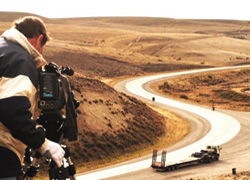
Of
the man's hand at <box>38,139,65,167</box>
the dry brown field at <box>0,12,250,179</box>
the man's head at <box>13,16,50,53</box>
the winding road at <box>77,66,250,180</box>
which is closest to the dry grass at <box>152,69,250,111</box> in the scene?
the dry brown field at <box>0,12,250,179</box>

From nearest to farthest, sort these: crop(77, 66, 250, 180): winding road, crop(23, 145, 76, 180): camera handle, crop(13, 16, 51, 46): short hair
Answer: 1. crop(23, 145, 76, 180): camera handle
2. crop(13, 16, 51, 46): short hair
3. crop(77, 66, 250, 180): winding road

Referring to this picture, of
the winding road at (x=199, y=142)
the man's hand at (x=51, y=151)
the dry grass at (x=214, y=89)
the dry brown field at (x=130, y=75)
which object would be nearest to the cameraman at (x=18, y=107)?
the man's hand at (x=51, y=151)

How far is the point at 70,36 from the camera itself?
166m

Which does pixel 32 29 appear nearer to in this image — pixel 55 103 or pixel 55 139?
pixel 55 103

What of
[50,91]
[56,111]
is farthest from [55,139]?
[50,91]

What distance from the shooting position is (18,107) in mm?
4195

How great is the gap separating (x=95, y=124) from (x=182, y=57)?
92.2 metres

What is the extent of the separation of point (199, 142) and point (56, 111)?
4072cm

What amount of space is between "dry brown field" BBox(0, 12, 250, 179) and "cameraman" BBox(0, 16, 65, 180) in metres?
30.3

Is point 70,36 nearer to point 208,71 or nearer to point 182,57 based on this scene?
point 182,57

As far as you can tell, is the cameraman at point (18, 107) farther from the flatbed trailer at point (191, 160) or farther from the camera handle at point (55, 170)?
the flatbed trailer at point (191, 160)

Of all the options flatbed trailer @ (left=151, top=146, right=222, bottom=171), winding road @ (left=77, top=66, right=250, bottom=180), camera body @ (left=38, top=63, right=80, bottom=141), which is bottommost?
winding road @ (left=77, top=66, right=250, bottom=180)

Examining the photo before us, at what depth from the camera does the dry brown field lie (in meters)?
39.4

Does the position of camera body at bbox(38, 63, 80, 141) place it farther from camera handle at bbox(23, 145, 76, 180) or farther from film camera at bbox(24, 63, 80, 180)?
camera handle at bbox(23, 145, 76, 180)
